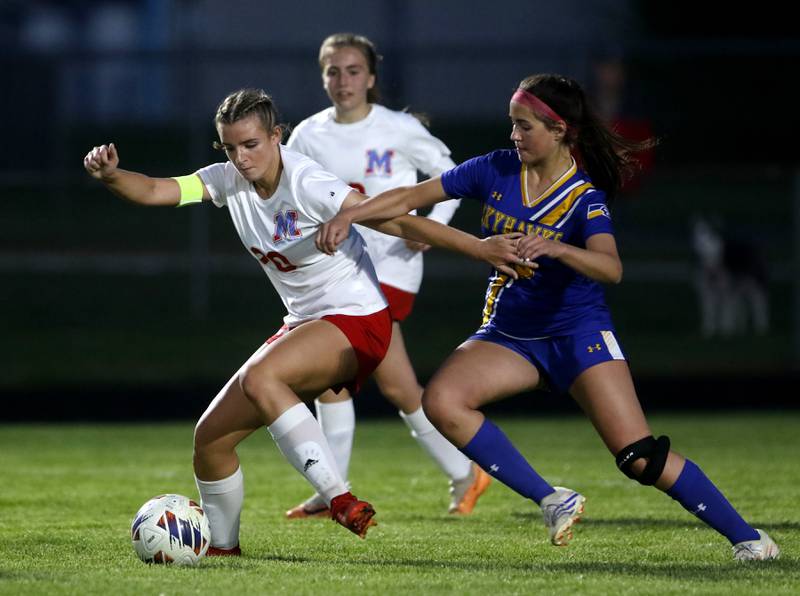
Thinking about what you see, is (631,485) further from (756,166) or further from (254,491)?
(756,166)

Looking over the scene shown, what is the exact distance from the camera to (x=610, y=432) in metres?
5.85

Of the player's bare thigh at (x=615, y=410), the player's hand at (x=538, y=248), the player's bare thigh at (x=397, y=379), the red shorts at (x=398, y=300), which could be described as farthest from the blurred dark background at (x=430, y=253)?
the player's hand at (x=538, y=248)

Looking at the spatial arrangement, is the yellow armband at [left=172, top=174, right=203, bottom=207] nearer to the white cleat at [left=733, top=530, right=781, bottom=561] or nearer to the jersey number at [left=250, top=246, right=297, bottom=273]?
the jersey number at [left=250, top=246, right=297, bottom=273]

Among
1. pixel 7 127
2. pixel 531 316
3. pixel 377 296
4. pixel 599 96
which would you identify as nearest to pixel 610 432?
pixel 531 316

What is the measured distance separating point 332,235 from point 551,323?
92 centimetres

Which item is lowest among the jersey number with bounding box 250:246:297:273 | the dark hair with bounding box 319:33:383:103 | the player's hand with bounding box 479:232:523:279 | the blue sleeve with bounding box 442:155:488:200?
the jersey number with bounding box 250:246:297:273

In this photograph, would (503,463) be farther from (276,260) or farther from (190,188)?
(190,188)

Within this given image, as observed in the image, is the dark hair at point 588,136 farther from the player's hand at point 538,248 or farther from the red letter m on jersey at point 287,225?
the red letter m on jersey at point 287,225

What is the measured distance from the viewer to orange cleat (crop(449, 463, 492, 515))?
7.71 metres

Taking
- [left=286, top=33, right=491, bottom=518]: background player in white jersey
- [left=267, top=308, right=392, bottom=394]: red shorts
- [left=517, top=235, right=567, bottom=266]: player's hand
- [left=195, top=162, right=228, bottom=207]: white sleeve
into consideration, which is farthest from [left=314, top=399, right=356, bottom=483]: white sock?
[left=517, top=235, right=567, bottom=266]: player's hand

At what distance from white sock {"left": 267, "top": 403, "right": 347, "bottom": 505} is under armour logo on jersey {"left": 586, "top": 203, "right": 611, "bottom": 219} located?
4.30 feet

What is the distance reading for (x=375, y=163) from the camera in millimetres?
7992

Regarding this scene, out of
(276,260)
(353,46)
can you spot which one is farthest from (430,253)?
(276,260)

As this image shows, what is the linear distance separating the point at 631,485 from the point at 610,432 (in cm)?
308
